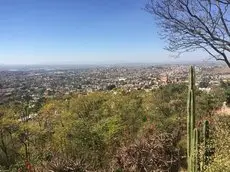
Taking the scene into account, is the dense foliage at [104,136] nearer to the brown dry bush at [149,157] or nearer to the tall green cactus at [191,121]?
the brown dry bush at [149,157]

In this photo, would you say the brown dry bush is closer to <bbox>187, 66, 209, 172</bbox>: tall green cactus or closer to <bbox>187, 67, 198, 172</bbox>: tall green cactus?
<bbox>187, 67, 198, 172</bbox>: tall green cactus

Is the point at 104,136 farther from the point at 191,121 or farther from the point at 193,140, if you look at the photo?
the point at 193,140

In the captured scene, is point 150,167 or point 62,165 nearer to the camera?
point 62,165

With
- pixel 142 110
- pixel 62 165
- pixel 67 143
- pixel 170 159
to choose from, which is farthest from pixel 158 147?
pixel 142 110

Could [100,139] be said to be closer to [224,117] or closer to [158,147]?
[158,147]

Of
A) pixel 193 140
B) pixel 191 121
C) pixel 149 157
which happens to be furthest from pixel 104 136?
pixel 193 140

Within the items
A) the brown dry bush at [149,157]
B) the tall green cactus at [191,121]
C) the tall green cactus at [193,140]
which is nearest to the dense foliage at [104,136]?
the brown dry bush at [149,157]

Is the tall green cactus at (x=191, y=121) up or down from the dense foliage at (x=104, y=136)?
up

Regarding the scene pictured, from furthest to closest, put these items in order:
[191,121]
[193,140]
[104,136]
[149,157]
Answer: [104,136] < [149,157] < [191,121] < [193,140]

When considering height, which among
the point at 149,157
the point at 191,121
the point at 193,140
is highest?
the point at 191,121
